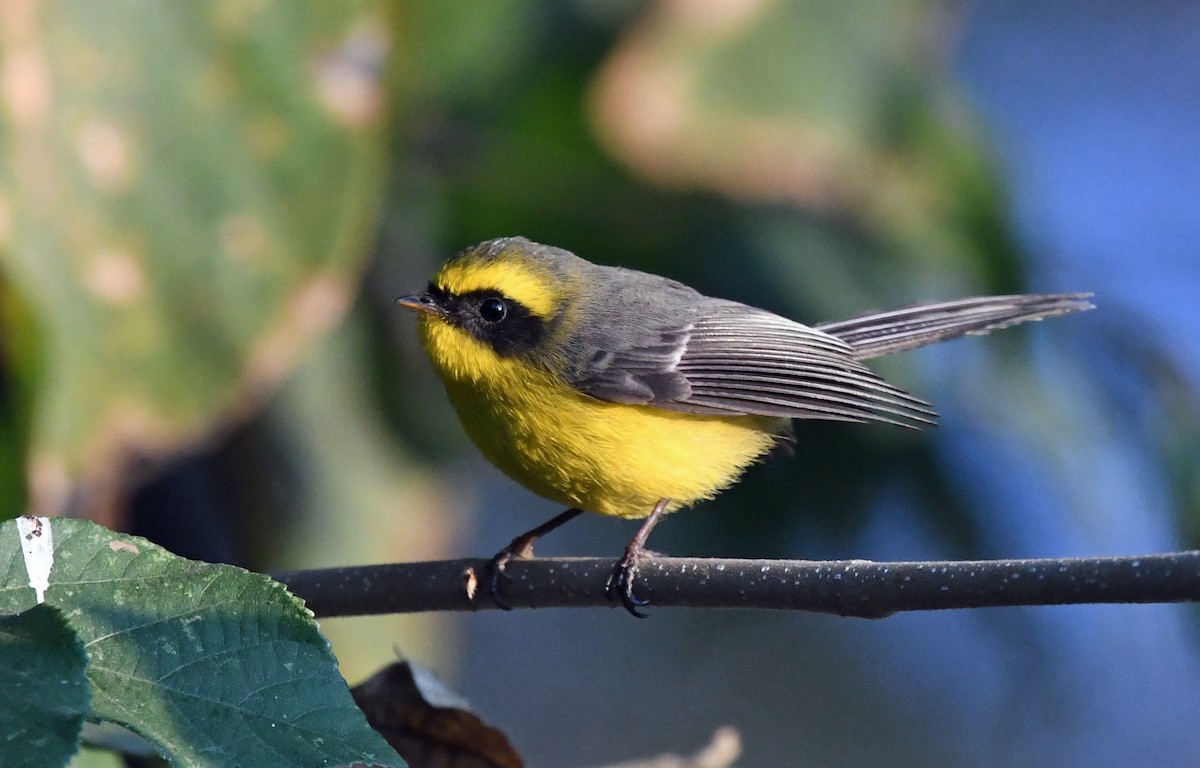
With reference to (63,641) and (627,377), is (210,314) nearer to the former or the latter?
(627,377)

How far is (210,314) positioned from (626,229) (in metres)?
1.63

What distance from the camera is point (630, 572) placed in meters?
2.28

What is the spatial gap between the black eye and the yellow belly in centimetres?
11

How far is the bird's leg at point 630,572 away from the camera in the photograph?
228cm

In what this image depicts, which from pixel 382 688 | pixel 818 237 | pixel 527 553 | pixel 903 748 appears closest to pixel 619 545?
pixel 903 748

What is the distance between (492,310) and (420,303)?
20 centimetres

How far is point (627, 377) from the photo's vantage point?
3.45 m

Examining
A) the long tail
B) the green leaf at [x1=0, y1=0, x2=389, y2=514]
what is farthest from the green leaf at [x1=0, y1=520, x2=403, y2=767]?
the long tail

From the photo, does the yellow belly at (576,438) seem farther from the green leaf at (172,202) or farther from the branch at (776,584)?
the branch at (776,584)

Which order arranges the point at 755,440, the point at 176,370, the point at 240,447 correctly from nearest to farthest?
the point at 176,370 < the point at 755,440 < the point at 240,447

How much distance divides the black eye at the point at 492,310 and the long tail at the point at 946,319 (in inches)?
39.5

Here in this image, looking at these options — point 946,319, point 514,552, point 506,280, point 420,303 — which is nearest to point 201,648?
point 514,552

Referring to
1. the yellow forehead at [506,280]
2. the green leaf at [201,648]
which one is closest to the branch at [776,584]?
the green leaf at [201,648]

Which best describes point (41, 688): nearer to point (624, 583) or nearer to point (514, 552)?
point (624, 583)
